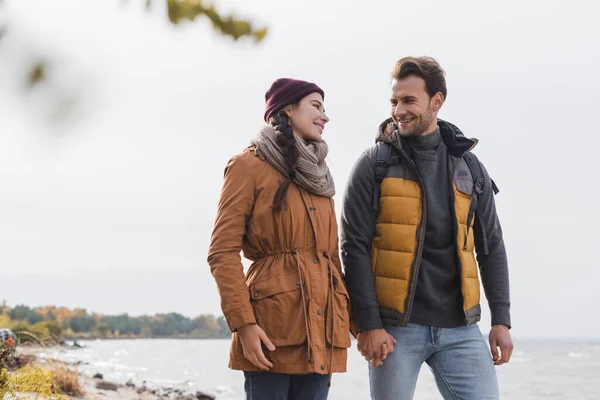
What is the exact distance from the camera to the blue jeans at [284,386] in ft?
8.57

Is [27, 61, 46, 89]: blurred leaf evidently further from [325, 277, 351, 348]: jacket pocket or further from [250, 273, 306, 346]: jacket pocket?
[325, 277, 351, 348]: jacket pocket

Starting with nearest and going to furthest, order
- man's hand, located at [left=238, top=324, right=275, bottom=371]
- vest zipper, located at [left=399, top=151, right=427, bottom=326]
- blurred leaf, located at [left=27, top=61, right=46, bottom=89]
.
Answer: blurred leaf, located at [left=27, top=61, right=46, bottom=89]
man's hand, located at [left=238, top=324, right=275, bottom=371]
vest zipper, located at [left=399, top=151, right=427, bottom=326]

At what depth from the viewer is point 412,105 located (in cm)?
309

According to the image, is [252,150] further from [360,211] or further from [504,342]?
[504,342]

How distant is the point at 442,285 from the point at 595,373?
27.5 m

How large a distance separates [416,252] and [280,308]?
654 millimetres

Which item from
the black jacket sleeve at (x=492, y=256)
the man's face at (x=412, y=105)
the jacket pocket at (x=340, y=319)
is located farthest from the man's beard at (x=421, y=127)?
the jacket pocket at (x=340, y=319)

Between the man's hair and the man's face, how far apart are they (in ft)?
0.06

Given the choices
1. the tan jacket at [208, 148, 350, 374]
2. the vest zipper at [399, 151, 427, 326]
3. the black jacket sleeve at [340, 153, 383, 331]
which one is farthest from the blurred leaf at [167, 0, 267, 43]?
the vest zipper at [399, 151, 427, 326]

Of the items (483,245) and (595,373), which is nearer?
(483,245)

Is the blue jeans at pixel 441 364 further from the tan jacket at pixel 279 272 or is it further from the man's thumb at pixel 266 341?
the man's thumb at pixel 266 341

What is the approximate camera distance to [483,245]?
3279 millimetres

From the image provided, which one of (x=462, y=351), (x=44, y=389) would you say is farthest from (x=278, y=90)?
(x=44, y=389)

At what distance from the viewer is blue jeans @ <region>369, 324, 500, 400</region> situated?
9.62 ft
